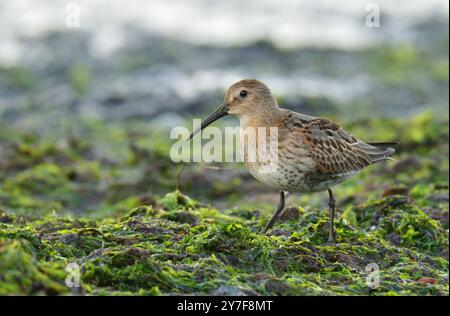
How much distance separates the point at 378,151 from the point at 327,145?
1.08 meters

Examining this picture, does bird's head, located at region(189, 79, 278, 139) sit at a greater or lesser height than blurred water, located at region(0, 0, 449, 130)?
lesser

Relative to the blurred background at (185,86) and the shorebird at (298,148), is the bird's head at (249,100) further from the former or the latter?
the blurred background at (185,86)

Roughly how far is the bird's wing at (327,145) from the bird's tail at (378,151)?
0.25 feet

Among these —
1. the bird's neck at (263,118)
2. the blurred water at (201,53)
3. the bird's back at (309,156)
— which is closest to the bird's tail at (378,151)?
the bird's back at (309,156)

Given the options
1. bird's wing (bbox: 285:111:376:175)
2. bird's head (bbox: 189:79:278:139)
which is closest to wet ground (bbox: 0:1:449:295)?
bird's wing (bbox: 285:111:376:175)

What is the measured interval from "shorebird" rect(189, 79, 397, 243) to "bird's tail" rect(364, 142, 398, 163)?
1 centimetres

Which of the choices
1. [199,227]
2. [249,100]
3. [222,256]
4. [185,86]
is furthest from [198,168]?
[222,256]

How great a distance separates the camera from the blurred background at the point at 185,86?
1111 cm

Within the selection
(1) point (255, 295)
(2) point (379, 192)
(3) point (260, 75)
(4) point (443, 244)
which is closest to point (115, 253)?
(1) point (255, 295)

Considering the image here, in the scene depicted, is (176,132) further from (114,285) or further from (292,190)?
(114,285)

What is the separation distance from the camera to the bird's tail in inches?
328

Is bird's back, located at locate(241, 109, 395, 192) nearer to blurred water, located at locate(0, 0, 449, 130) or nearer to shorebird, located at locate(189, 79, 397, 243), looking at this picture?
shorebird, located at locate(189, 79, 397, 243)

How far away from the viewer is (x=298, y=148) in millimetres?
7227

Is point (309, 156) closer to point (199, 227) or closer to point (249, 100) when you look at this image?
point (249, 100)
